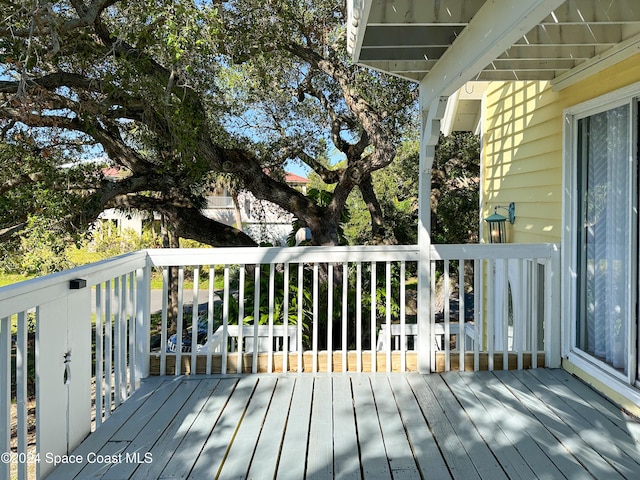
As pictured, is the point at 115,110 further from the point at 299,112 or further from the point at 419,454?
the point at 419,454

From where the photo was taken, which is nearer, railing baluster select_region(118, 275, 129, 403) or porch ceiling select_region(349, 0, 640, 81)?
porch ceiling select_region(349, 0, 640, 81)

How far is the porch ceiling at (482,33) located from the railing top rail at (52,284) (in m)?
1.97

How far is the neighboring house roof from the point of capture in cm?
254

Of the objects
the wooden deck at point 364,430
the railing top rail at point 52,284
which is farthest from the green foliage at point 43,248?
the railing top rail at point 52,284

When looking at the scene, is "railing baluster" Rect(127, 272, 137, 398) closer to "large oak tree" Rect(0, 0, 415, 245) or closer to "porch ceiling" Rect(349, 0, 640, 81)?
"porch ceiling" Rect(349, 0, 640, 81)

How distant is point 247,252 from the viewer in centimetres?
380

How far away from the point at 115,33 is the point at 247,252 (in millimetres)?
3217

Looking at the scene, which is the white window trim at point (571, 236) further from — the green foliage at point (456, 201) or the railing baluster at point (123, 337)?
the green foliage at point (456, 201)

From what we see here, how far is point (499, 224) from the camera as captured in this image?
5.72 m

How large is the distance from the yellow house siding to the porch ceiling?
0.19 metres

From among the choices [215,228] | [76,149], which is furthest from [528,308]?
[76,149]

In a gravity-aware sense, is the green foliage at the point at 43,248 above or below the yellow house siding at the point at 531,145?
below

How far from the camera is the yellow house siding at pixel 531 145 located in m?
3.79

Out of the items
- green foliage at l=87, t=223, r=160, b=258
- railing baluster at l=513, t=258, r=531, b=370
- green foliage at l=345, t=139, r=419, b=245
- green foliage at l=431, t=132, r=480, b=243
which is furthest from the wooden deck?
green foliage at l=87, t=223, r=160, b=258
